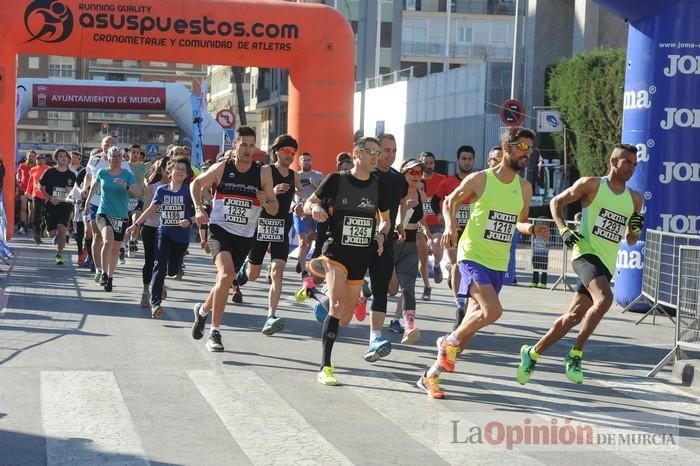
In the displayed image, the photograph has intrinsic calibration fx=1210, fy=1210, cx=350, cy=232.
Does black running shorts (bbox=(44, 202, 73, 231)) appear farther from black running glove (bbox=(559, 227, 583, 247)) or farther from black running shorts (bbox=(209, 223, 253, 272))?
black running glove (bbox=(559, 227, 583, 247))

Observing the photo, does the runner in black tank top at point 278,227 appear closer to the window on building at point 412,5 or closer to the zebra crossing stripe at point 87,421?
the zebra crossing stripe at point 87,421

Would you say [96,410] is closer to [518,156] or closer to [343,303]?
[343,303]

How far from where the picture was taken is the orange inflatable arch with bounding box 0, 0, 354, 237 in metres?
22.5

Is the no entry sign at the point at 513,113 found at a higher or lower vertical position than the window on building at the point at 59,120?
lower

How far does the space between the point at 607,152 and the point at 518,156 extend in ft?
74.0

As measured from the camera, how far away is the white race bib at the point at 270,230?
12133 millimetres

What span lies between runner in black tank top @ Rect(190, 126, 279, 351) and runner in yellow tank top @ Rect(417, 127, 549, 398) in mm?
2218

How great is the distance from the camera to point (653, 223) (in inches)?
587

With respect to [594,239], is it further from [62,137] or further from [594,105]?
[62,137]

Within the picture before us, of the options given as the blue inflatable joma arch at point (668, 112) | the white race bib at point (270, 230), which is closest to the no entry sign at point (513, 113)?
the blue inflatable joma arch at point (668, 112)

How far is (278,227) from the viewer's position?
12.3 meters

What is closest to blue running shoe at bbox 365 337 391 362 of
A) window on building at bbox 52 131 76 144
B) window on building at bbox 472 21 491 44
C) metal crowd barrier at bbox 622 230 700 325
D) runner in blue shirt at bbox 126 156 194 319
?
runner in blue shirt at bbox 126 156 194 319

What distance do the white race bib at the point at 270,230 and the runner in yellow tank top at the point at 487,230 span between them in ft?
10.8

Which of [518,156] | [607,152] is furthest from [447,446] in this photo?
[607,152]
